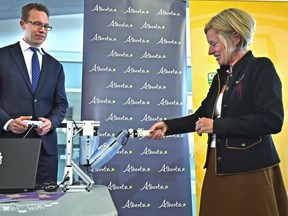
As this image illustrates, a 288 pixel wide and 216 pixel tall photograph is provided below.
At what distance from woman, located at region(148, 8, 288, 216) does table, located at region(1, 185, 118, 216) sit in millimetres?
559

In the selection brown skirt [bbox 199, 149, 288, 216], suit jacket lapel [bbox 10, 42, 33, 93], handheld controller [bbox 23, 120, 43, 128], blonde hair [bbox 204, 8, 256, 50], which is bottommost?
brown skirt [bbox 199, 149, 288, 216]

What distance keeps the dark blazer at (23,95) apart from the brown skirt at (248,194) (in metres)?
1.02

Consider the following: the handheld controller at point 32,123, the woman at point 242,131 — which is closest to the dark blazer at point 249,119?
the woman at point 242,131

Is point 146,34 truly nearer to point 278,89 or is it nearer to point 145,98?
point 145,98

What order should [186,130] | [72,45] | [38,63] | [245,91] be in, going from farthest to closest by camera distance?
[72,45]
[38,63]
[186,130]
[245,91]

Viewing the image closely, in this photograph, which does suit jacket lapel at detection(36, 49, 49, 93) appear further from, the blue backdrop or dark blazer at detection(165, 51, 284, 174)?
dark blazer at detection(165, 51, 284, 174)

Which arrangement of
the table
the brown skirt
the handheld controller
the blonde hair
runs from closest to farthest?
the table → the brown skirt → the blonde hair → the handheld controller

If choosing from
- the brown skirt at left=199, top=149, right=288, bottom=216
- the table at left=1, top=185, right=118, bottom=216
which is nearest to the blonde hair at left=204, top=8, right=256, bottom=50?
the brown skirt at left=199, top=149, right=288, bottom=216

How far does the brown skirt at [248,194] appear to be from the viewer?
1.41m

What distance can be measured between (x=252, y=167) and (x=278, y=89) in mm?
362

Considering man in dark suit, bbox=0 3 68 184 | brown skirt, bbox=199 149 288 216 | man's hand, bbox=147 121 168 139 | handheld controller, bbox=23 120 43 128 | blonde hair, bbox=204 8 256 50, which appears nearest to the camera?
brown skirt, bbox=199 149 288 216

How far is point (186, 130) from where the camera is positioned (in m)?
1.94

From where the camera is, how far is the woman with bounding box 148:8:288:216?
1.42 metres

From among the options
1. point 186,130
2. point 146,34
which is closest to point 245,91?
point 186,130
